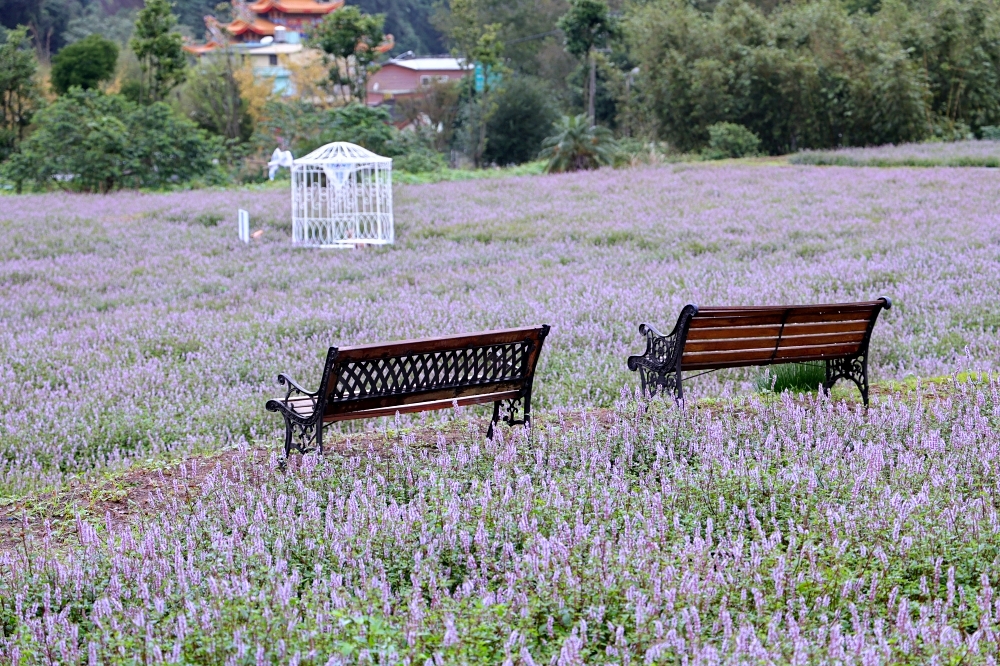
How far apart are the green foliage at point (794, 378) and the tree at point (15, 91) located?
36262 millimetres

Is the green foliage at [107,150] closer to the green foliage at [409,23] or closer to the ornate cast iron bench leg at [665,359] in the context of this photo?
the ornate cast iron bench leg at [665,359]

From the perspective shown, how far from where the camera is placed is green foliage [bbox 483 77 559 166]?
4597 centimetres

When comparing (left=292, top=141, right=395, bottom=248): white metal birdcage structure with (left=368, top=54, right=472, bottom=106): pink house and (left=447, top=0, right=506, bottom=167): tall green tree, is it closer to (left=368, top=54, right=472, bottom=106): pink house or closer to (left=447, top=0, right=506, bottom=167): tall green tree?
(left=447, top=0, right=506, bottom=167): tall green tree

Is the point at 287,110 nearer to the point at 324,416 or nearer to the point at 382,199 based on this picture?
the point at 382,199

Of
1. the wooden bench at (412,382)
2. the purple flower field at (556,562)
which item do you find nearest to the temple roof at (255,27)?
the wooden bench at (412,382)

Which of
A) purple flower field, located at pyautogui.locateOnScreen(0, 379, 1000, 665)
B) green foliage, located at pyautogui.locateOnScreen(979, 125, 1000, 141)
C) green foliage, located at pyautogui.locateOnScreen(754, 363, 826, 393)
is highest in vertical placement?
green foliage, located at pyautogui.locateOnScreen(979, 125, 1000, 141)

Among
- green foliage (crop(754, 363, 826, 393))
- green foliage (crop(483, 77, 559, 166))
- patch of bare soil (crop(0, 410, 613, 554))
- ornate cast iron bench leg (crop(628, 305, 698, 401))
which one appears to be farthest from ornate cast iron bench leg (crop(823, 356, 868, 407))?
green foliage (crop(483, 77, 559, 166))

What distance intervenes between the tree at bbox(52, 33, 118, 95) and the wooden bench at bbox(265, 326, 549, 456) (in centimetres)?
3910

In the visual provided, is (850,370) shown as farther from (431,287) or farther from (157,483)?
(431,287)

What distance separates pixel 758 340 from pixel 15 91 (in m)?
38.5

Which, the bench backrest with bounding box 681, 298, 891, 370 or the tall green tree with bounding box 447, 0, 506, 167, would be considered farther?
the tall green tree with bounding box 447, 0, 506, 167

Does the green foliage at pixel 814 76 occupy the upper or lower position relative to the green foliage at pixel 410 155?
upper

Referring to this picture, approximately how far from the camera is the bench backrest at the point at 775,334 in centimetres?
640

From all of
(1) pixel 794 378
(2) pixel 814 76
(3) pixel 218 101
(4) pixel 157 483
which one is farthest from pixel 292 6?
(4) pixel 157 483
